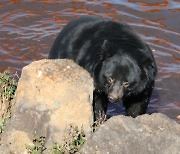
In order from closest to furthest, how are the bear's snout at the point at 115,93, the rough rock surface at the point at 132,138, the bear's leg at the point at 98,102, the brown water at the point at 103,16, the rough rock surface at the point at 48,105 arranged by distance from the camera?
the rough rock surface at the point at 132,138 → the rough rock surface at the point at 48,105 → the bear's snout at the point at 115,93 → the bear's leg at the point at 98,102 → the brown water at the point at 103,16

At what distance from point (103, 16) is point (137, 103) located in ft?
12.9

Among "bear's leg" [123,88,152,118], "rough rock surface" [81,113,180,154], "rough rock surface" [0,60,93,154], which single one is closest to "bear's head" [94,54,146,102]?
"bear's leg" [123,88,152,118]

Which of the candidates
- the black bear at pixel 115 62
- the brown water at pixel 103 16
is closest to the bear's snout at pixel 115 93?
the black bear at pixel 115 62

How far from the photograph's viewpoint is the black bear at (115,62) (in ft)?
20.4

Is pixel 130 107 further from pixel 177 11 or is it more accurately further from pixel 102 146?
pixel 177 11

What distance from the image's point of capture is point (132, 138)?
480 cm

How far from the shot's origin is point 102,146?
4.72 metres

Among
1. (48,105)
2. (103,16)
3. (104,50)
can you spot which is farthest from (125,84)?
(103,16)

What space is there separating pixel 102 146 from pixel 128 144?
0.23m

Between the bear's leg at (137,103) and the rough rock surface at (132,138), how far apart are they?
1.63 m

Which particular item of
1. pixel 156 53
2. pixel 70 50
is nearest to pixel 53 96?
pixel 70 50

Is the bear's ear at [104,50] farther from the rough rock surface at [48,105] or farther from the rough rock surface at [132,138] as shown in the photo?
the rough rock surface at [132,138]

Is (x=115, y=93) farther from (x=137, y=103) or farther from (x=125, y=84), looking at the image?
(x=137, y=103)

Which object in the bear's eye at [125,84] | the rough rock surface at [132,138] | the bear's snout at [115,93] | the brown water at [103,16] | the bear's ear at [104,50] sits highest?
the bear's ear at [104,50]
